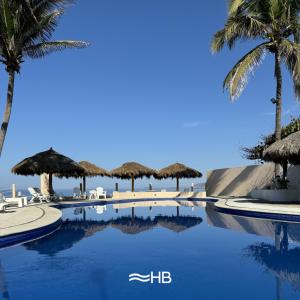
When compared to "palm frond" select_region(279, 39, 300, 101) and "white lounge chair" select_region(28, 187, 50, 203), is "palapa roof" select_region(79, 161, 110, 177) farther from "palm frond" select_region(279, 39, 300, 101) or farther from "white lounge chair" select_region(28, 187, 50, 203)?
"palm frond" select_region(279, 39, 300, 101)

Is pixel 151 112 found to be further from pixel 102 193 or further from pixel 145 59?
pixel 102 193

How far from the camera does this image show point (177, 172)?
22516 mm

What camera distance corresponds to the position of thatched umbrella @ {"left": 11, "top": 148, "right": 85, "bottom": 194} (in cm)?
1619

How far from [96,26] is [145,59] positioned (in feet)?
22.9

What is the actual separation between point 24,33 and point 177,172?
14034 mm

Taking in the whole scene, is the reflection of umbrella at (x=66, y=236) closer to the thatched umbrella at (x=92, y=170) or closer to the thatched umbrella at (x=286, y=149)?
the thatched umbrella at (x=286, y=149)

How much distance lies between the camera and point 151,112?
30.0 meters

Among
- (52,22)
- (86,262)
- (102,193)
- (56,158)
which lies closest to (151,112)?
(102,193)

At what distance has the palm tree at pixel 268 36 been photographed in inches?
551

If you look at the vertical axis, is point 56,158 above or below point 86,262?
above

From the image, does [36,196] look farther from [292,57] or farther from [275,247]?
[292,57]

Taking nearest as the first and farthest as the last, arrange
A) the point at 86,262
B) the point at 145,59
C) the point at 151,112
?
the point at 86,262 < the point at 145,59 < the point at 151,112

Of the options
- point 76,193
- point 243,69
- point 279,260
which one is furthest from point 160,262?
point 76,193

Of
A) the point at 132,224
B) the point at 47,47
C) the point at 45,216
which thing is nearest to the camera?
the point at 45,216
